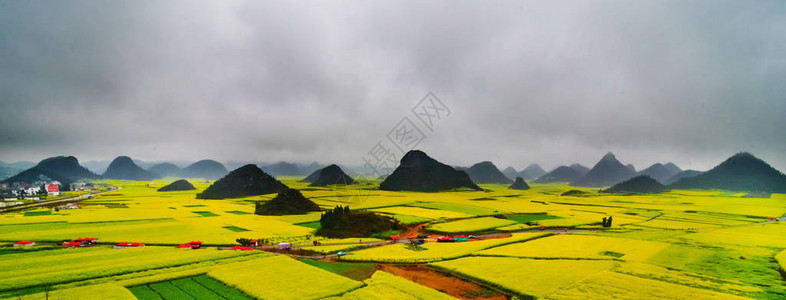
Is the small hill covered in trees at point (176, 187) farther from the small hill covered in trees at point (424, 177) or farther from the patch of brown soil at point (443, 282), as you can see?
the patch of brown soil at point (443, 282)

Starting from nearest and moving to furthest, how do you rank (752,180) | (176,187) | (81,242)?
(81,242), (176,187), (752,180)

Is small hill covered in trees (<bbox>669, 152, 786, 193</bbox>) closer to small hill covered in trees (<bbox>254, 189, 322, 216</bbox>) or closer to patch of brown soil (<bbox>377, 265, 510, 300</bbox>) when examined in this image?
small hill covered in trees (<bbox>254, 189, 322, 216</bbox>)

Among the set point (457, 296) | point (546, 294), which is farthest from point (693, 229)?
point (457, 296)

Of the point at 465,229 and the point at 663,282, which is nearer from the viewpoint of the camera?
the point at 663,282

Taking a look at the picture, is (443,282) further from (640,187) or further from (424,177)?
(640,187)

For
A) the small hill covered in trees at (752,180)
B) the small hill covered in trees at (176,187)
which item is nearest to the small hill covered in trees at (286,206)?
the small hill covered in trees at (176,187)

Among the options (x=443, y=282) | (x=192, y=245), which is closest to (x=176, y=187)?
(x=192, y=245)

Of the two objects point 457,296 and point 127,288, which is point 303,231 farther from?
point 457,296
